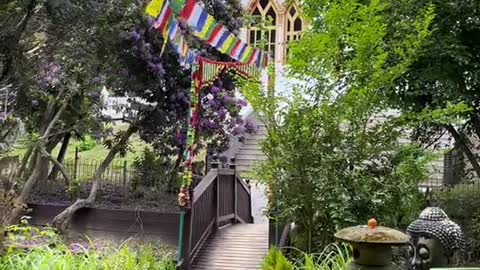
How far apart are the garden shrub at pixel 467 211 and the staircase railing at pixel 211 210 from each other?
2845mm

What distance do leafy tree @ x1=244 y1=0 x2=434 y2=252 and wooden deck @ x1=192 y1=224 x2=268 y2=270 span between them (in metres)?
1.28

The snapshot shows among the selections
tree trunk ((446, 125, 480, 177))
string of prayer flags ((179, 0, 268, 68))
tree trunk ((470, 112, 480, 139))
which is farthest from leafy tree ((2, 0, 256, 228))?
tree trunk ((470, 112, 480, 139))

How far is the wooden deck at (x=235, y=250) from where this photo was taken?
6.79 meters

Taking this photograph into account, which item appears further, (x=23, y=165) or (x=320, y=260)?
(x=23, y=165)

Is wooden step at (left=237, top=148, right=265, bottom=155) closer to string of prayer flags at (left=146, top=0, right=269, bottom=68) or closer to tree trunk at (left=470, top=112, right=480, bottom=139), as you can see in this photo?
string of prayer flags at (left=146, top=0, right=269, bottom=68)

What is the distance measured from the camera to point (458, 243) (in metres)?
3.13

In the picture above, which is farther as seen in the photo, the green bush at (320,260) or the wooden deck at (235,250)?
the wooden deck at (235,250)

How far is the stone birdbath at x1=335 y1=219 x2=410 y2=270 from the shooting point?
316cm

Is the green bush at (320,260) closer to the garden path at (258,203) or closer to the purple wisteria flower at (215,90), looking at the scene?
the purple wisteria flower at (215,90)

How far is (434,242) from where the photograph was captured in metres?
3.08

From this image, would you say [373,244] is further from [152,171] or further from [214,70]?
[152,171]

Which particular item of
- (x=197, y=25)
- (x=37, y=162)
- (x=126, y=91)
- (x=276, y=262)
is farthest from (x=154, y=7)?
(x=37, y=162)

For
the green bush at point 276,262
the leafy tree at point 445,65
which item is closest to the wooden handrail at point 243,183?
the leafy tree at point 445,65

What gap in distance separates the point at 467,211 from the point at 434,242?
5.25m
